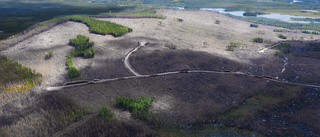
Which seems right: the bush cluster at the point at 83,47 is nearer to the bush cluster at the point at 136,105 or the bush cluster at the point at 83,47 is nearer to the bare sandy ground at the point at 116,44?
the bare sandy ground at the point at 116,44

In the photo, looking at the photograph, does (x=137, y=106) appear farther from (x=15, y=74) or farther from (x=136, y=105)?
(x=15, y=74)

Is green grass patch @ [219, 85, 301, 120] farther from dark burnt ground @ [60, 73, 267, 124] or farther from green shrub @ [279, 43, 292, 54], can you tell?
green shrub @ [279, 43, 292, 54]

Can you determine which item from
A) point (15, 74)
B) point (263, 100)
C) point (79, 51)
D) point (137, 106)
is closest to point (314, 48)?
point (263, 100)

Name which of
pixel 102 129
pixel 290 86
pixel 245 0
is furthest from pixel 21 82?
pixel 245 0

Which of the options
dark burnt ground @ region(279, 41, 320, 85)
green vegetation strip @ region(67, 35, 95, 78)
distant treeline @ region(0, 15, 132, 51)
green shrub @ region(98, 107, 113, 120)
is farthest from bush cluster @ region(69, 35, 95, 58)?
dark burnt ground @ region(279, 41, 320, 85)

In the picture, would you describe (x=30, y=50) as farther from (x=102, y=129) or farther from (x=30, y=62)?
(x=102, y=129)

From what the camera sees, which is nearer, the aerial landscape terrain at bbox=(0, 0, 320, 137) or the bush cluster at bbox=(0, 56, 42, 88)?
the aerial landscape terrain at bbox=(0, 0, 320, 137)

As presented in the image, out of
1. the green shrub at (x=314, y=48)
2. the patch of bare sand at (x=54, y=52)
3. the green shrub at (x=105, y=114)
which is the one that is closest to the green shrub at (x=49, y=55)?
the patch of bare sand at (x=54, y=52)
